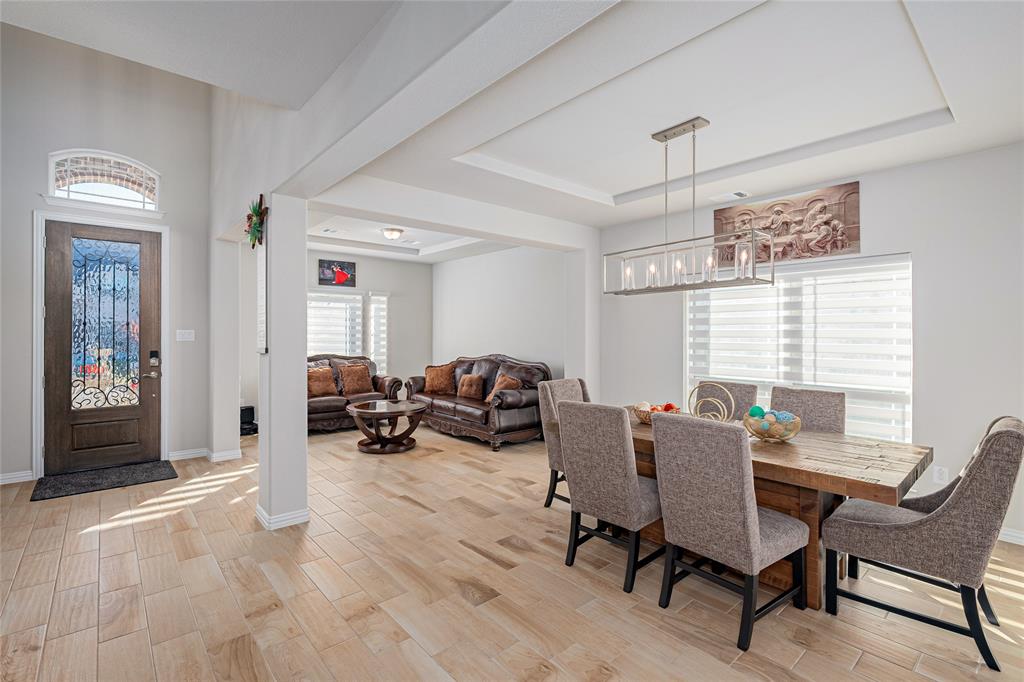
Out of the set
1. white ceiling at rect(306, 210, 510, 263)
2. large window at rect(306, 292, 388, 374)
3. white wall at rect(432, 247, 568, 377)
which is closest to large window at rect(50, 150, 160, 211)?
white ceiling at rect(306, 210, 510, 263)

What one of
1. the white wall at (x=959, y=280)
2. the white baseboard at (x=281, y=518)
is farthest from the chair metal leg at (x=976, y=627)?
the white baseboard at (x=281, y=518)

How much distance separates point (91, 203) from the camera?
15.1 feet

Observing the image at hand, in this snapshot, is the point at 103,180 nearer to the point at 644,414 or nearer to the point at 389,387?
the point at 389,387

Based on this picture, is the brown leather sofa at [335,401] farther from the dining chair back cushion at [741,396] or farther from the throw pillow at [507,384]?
the dining chair back cushion at [741,396]

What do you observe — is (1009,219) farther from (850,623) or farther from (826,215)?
(850,623)

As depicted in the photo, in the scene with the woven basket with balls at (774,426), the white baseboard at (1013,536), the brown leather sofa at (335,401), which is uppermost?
the woven basket with balls at (774,426)

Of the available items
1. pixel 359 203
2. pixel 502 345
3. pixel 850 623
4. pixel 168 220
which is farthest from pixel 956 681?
pixel 168 220

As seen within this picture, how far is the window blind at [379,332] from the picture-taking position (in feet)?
27.5

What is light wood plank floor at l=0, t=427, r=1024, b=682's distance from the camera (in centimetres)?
205

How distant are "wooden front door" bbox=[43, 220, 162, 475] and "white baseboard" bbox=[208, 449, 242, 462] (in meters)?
0.52

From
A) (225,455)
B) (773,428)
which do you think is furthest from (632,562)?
(225,455)

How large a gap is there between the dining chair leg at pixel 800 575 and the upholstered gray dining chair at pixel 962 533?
0.17m

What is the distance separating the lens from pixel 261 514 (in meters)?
3.61

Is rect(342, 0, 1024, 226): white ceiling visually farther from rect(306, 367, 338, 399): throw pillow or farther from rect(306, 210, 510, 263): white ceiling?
rect(306, 367, 338, 399): throw pillow
